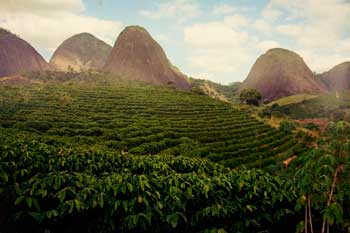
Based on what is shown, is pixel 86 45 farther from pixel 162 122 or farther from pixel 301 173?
pixel 301 173

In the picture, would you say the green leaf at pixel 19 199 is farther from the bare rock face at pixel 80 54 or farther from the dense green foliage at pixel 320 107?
the bare rock face at pixel 80 54

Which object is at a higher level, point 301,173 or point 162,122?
point 301,173

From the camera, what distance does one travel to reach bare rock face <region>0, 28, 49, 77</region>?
4441 inches

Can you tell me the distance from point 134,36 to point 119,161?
121 metres

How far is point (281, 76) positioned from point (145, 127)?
9276cm

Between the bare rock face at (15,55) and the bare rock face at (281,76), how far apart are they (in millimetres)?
91471

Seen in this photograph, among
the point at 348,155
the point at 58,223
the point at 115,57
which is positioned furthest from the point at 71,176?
the point at 115,57

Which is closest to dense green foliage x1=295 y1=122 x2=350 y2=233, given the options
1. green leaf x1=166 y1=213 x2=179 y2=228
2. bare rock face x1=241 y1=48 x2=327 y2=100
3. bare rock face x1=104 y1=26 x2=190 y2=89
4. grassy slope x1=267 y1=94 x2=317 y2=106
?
green leaf x1=166 y1=213 x2=179 y2=228

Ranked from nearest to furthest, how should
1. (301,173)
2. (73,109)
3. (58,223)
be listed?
(301,173) < (58,223) < (73,109)

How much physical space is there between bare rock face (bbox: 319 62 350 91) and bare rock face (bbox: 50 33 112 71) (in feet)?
348

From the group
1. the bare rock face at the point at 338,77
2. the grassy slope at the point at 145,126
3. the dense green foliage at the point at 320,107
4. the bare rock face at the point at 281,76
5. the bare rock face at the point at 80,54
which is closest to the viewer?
the grassy slope at the point at 145,126

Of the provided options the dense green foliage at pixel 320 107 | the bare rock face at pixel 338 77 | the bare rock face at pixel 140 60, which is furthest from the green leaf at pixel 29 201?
the bare rock face at pixel 338 77

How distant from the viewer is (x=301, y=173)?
205 inches

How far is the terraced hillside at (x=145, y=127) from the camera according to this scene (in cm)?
2897
